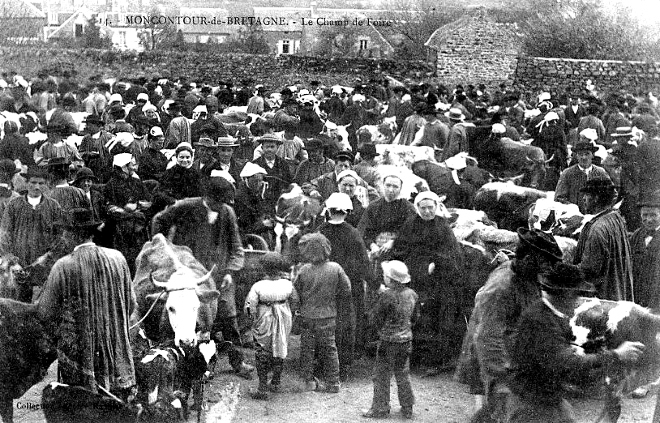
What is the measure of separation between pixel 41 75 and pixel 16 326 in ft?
43.5

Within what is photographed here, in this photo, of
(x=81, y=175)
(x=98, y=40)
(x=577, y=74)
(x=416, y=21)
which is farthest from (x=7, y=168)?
(x=577, y=74)

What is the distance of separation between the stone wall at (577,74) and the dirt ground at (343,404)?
1552cm

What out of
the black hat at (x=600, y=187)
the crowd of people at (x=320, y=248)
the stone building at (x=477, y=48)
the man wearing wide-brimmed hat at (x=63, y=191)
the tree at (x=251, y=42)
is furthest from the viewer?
the stone building at (x=477, y=48)

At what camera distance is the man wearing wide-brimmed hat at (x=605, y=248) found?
7.13 meters

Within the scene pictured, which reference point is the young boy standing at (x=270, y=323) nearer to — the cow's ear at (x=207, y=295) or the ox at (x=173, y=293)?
the ox at (x=173, y=293)

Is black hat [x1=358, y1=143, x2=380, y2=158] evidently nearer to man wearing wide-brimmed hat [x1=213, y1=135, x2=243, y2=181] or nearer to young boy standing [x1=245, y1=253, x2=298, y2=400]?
man wearing wide-brimmed hat [x1=213, y1=135, x2=243, y2=181]

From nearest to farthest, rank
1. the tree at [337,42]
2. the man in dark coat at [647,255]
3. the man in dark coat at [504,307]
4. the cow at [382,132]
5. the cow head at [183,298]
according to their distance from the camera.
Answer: the man in dark coat at [504,307] < the cow head at [183,298] < the man in dark coat at [647,255] < the cow at [382,132] < the tree at [337,42]

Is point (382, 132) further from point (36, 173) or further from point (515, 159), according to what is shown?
point (36, 173)

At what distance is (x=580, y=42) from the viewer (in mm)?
23969

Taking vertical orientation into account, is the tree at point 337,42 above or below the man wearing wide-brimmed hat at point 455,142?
above

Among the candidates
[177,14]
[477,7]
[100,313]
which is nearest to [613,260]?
[100,313]

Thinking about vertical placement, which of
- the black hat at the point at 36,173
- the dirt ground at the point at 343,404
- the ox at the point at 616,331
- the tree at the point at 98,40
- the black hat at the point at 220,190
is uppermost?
the tree at the point at 98,40

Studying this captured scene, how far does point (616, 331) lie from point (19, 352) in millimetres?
4562

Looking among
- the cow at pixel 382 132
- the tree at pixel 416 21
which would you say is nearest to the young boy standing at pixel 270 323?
the cow at pixel 382 132
